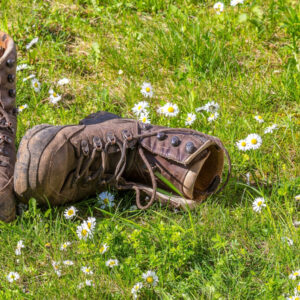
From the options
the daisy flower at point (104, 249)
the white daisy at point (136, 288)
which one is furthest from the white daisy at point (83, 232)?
the white daisy at point (136, 288)

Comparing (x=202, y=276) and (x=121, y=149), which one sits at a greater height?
(x=121, y=149)

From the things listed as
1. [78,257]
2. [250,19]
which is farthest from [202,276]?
[250,19]

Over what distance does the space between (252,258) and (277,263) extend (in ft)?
0.44

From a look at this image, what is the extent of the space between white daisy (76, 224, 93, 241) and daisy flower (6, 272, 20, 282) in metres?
0.31

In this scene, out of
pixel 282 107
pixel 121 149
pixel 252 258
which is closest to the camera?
pixel 252 258

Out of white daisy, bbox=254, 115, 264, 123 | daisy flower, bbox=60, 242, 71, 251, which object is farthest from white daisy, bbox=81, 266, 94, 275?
white daisy, bbox=254, 115, 264, 123

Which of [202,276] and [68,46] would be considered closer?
[202,276]

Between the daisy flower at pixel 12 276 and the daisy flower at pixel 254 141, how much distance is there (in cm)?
135

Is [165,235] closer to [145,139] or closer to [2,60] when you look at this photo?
[145,139]

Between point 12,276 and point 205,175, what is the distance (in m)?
1.05

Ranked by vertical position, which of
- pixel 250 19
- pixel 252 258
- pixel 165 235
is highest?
pixel 250 19

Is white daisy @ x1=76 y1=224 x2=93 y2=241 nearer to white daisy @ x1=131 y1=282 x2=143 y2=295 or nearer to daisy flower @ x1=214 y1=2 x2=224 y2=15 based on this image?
white daisy @ x1=131 y1=282 x2=143 y2=295

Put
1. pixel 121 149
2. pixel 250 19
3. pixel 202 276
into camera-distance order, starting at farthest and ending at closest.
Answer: pixel 250 19, pixel 121 149, pixel 202 276

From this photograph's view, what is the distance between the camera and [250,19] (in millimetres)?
3592
